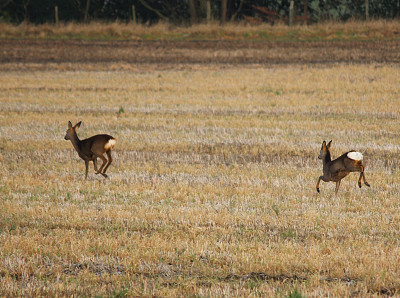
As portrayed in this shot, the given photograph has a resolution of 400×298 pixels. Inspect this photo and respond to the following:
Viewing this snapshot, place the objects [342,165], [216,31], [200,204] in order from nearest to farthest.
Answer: [342,165] < [200,204] < [216,31]

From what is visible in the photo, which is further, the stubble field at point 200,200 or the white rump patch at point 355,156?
the white rump patch at point 355,156

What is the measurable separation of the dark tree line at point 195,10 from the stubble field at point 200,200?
29557 millimetres

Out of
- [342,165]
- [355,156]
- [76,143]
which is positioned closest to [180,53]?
[76,143]

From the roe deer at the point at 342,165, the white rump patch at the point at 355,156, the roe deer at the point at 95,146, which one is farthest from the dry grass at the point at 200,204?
the white rump patch at the point at 355,156

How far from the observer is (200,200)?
9250 mm

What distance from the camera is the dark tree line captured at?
49.1 metres

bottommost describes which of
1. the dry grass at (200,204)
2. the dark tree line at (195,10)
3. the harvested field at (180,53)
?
the dry grass at (200,204)

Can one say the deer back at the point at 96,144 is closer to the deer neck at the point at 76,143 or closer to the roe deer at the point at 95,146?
the roe deer at the point at 95,146

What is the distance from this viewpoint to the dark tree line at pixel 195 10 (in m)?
49.1

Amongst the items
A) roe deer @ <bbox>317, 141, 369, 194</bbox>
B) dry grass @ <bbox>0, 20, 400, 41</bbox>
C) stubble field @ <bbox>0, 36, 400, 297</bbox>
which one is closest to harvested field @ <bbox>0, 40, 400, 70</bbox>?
dry grass @ <bbox>0, 20, 400, 41</bbox>

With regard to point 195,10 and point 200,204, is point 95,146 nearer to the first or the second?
point 200,204

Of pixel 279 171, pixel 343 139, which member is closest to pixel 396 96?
pixel 343 139

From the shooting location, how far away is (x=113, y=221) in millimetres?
8180

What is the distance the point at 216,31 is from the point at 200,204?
35.3m
